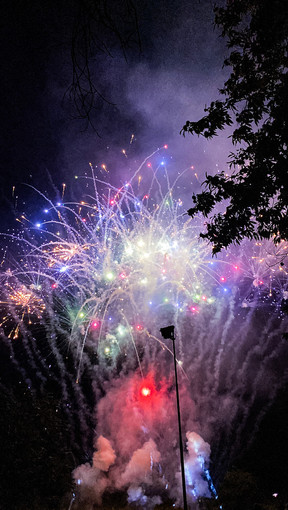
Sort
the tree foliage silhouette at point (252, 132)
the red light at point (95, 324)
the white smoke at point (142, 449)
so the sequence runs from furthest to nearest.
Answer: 1. the white smoke at point (142, 449)
2. the red light at point (95, 324)
3. the tree foliage silhouette at point (252, 132)

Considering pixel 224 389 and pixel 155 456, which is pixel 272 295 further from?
pixel 155 456

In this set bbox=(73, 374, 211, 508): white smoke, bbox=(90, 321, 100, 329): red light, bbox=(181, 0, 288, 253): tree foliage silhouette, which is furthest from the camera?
bbox=(73, 374, 211, 508): white smoke

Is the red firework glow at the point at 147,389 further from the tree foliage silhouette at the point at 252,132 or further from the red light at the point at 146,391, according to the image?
the tree foliage silhouette at the point at 252,132

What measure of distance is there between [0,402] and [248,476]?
24.7 meters

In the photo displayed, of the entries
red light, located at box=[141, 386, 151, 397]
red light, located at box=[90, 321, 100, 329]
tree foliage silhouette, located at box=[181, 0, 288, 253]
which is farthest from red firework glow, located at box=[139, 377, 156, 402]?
tree foliage silhouette, located at box=[181, 0, 288, 253]

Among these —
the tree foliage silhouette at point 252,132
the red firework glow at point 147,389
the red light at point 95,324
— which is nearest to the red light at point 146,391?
the red firework glow at point 147,389

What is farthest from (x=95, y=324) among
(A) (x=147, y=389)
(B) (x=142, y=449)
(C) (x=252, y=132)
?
(C) (x=252, y=132)

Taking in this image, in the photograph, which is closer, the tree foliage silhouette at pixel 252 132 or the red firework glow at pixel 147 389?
the tree foliage silhouette at pixel 252 132

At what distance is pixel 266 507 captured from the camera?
76.7 feet

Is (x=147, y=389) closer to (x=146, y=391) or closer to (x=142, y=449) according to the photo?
(x=146, y=391)

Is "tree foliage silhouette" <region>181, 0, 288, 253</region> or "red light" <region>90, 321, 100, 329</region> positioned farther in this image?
"red light" <region>90, 321, 100, 329</region>

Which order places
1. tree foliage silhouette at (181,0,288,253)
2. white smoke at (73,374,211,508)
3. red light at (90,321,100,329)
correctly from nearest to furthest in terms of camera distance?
tree foliage silhouette at (181,0,288,253), red light at (90,321,100,329), white smoke at (73,374,211,508)

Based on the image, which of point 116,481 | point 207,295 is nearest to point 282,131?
point 207,295

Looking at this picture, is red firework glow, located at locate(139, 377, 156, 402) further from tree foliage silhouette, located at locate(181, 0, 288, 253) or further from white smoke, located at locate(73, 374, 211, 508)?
tree foliage silhouette, located at locate(181, 0, 288, 253)
